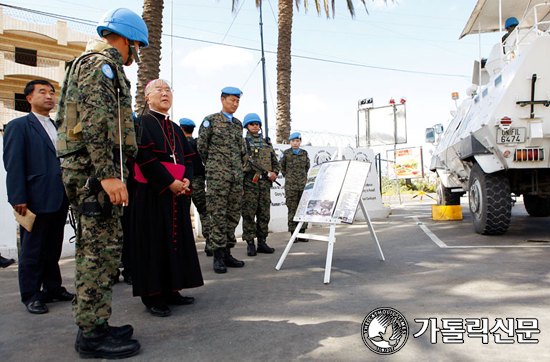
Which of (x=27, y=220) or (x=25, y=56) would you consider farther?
(x=25, y=56)

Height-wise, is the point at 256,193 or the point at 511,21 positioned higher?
the point at 511,21

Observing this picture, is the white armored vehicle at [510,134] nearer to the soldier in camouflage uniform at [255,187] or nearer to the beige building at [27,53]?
the soldier in camouflage uniform at [255,187]

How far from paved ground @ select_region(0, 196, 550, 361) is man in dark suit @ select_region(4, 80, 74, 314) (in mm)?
248

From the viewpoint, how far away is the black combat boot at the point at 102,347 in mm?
2287

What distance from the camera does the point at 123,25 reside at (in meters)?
2.54

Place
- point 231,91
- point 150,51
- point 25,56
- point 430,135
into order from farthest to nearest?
point 25,56 → point 430,135 → point 150,51 → point 231,91

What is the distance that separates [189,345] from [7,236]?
4.83 meters

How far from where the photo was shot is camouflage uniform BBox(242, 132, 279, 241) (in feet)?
18.6

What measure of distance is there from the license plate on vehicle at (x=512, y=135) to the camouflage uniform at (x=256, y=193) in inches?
127

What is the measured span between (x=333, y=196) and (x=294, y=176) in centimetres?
283

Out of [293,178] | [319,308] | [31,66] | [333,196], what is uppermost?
[31,66]

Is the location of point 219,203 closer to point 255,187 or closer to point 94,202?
point 255,187

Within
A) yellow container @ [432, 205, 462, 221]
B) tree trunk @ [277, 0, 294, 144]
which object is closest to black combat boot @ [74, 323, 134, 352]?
yellow container @ [432, 205, 462, 221]

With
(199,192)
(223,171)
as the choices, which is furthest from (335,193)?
(199,192)
